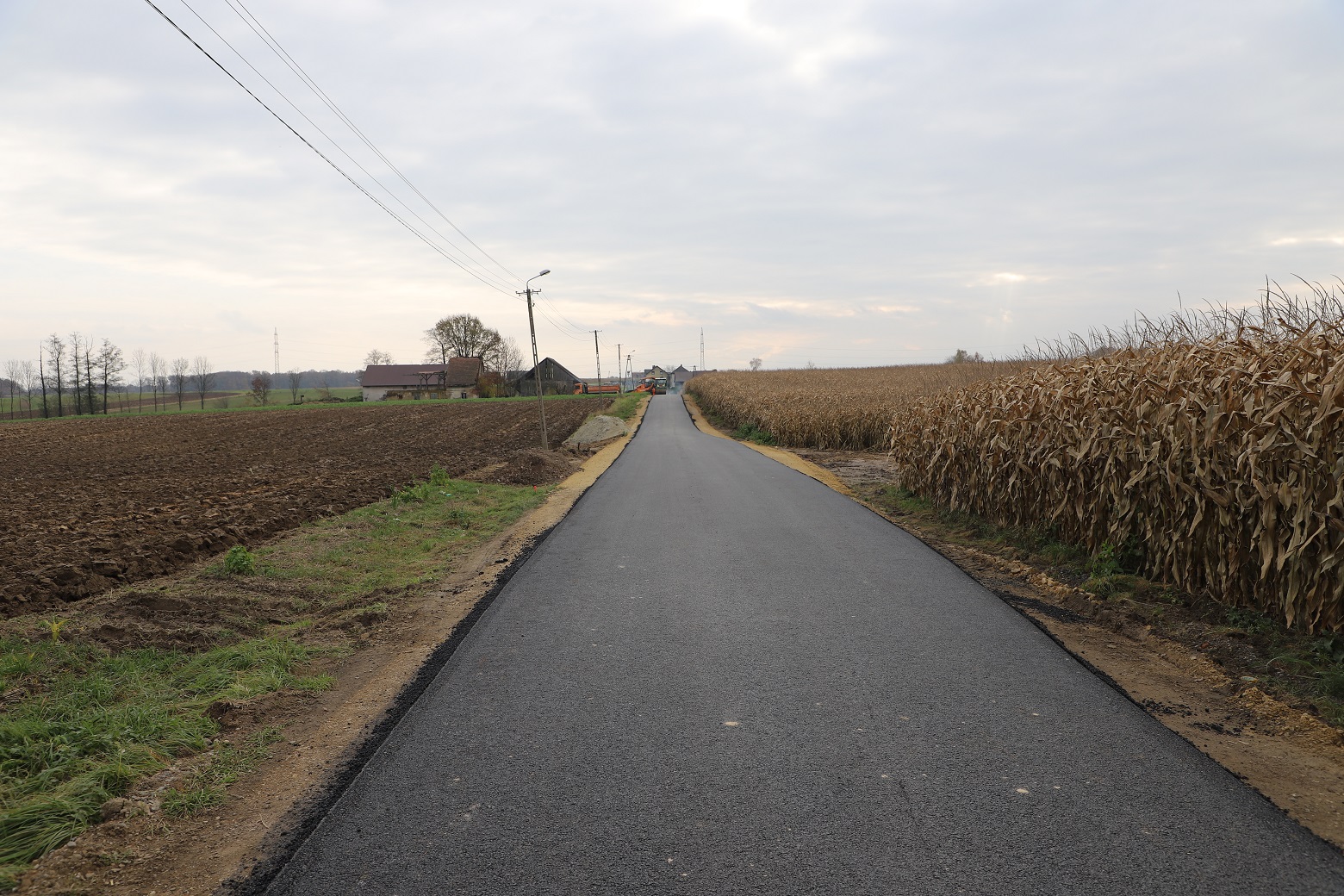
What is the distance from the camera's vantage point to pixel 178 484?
54.6 ft

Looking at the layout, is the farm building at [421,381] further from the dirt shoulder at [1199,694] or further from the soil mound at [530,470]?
the dirt shoulder at [1199,694]

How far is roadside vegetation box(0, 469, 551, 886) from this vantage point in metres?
3.66

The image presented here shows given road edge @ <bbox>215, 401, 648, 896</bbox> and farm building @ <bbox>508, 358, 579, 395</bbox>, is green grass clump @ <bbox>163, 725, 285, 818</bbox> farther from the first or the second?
farm building @ <bbox>508, 358, 579, 395</bbox>

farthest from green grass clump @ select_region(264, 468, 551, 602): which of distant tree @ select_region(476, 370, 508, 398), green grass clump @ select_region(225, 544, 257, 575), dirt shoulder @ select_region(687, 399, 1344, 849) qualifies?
distant tree @ select_region(476, 370, 508, 398)

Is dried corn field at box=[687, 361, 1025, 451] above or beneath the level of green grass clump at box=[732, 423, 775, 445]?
above

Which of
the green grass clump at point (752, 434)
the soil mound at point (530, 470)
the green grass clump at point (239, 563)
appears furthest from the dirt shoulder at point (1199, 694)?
the green grass clump at point (752, 434)

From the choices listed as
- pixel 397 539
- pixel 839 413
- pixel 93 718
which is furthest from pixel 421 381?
pixel 93 718

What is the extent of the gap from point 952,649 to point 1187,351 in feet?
14.1

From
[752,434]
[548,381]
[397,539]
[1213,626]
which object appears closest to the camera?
[1213,626]

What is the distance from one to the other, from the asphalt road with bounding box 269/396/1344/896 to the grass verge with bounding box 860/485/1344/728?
1142 millimetres

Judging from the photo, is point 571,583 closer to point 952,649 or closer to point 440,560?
point 440,560

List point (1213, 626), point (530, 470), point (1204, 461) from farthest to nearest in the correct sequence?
point (530, 470) < point (1204, 461) < point (1213, 626)

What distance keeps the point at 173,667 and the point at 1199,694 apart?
23.7 feet

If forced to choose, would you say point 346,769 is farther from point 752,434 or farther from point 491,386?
point 491,386
